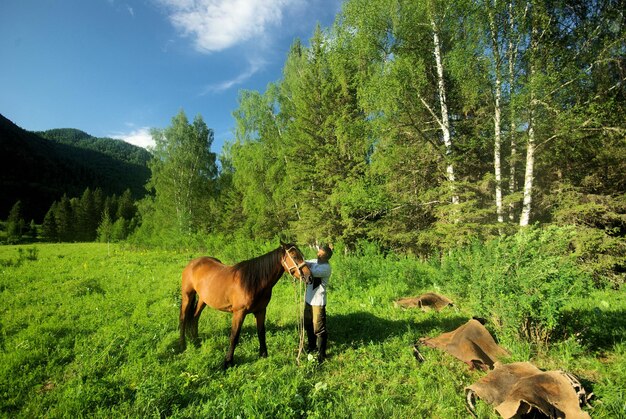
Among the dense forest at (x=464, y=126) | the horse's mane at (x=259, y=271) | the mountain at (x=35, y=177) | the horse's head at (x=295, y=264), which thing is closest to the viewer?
the horse's head at (x=295, y=264)

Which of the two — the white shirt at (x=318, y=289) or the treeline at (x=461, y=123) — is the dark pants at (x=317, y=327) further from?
the treeline at (x=461, y=123)

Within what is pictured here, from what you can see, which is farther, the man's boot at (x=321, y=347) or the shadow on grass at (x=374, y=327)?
the shadow on grass at (x=374, y=327)

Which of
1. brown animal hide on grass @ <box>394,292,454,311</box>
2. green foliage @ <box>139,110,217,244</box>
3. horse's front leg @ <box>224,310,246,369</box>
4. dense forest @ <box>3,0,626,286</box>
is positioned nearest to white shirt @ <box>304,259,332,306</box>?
horse's front leg @ <box>224,310,246,369</box>

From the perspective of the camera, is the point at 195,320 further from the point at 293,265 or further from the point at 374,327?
the point at 374,327

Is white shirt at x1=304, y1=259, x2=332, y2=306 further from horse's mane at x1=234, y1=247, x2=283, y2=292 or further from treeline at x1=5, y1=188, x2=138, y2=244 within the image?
treeline at x1=5, y1=188, x2=138, y2=244

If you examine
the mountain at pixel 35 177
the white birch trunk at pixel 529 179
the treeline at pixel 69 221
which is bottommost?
the treeline at pixel 69 221

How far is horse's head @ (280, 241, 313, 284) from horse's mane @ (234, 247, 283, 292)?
0.14 metres

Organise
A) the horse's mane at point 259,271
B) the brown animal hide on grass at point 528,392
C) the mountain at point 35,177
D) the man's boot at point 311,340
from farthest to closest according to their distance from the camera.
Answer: the mountain at point 35,177 → the man's boot at point 311,340 → the horse's mane at point 259,271 → the brown animal hide on grass at point 528,392

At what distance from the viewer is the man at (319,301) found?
4.59m

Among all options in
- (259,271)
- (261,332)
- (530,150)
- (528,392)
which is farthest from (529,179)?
(261,332)

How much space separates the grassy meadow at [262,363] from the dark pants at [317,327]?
1.04ft

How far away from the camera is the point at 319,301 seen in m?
4.65

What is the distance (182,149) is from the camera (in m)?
26.8

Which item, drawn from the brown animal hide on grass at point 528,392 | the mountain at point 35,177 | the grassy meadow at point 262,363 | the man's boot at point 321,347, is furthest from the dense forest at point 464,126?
the mountain at point 35,177
